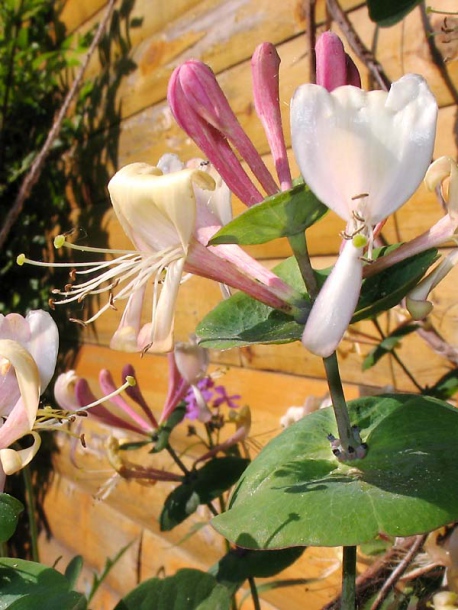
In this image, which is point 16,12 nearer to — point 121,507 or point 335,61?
point 121,507

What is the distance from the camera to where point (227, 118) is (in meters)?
0.36

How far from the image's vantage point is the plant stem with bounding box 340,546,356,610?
36cm

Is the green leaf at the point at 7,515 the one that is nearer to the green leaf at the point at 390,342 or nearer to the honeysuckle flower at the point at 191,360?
the honeysuckle flower at the point at 191,360

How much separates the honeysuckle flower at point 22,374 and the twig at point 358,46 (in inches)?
Result: 24.3

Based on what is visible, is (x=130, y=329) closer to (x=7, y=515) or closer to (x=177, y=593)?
(x=7, y=515)

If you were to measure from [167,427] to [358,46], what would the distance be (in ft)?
1.90

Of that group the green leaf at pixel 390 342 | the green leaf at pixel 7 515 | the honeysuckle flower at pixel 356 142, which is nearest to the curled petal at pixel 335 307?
the honeysuckle flower at pixel 356 142

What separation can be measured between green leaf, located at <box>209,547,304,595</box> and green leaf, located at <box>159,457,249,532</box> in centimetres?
7

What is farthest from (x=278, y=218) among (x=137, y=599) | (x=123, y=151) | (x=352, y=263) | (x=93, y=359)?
(x=93, y=359)

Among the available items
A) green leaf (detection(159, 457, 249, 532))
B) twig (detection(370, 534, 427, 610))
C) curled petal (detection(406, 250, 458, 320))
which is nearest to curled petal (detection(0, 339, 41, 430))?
curled petal (detection(406, 250, 458, 320))

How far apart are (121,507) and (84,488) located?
8.4 inches

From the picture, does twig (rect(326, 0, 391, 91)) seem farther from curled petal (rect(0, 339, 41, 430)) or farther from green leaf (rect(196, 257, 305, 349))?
curled petal (rect(0, 339, 41, 430))

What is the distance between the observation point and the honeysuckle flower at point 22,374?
0.36m

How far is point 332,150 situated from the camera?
0.90ft
